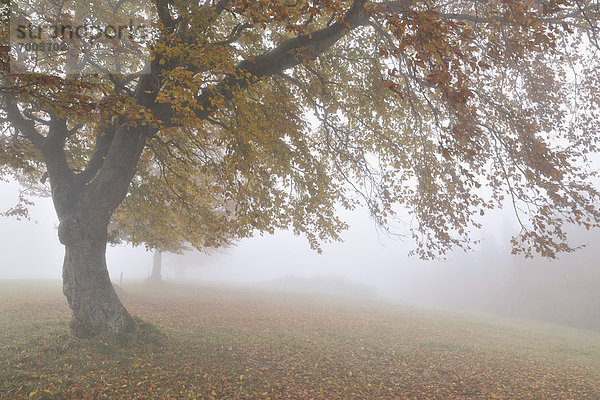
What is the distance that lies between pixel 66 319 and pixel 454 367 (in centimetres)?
1221

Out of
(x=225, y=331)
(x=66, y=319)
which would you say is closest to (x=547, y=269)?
(x=225, y=331)

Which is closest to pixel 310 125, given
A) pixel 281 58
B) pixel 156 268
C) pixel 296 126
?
pixel 296 126

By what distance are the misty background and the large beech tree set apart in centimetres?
305

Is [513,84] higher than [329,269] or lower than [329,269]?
higher

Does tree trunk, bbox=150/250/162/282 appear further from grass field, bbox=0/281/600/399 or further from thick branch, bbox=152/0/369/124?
thick branch, bbox=152/0/369/124

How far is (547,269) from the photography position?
3525 cm

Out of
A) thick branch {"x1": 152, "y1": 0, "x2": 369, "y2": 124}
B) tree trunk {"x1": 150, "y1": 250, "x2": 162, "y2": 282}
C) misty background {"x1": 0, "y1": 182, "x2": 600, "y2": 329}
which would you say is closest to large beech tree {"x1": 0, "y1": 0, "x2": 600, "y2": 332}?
thick branch {"x1": 152, "y1": 0, "x2": 369, "y2": 124}

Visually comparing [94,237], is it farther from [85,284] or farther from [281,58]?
[281,58]

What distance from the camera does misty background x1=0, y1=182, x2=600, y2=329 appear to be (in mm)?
31188

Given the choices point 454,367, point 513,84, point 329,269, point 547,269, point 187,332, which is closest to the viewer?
point 454,367

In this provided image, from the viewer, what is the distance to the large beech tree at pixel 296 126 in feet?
17.9

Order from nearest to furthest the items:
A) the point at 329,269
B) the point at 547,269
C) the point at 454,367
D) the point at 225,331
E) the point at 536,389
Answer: the point at 536,389
the point at 454,367
the point at 225,331
the point at 547,269
the point at 329,269

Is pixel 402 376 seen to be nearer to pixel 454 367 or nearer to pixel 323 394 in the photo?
pixel 454 367

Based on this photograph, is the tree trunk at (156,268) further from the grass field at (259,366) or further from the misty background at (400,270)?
the grass field at (259,366)
